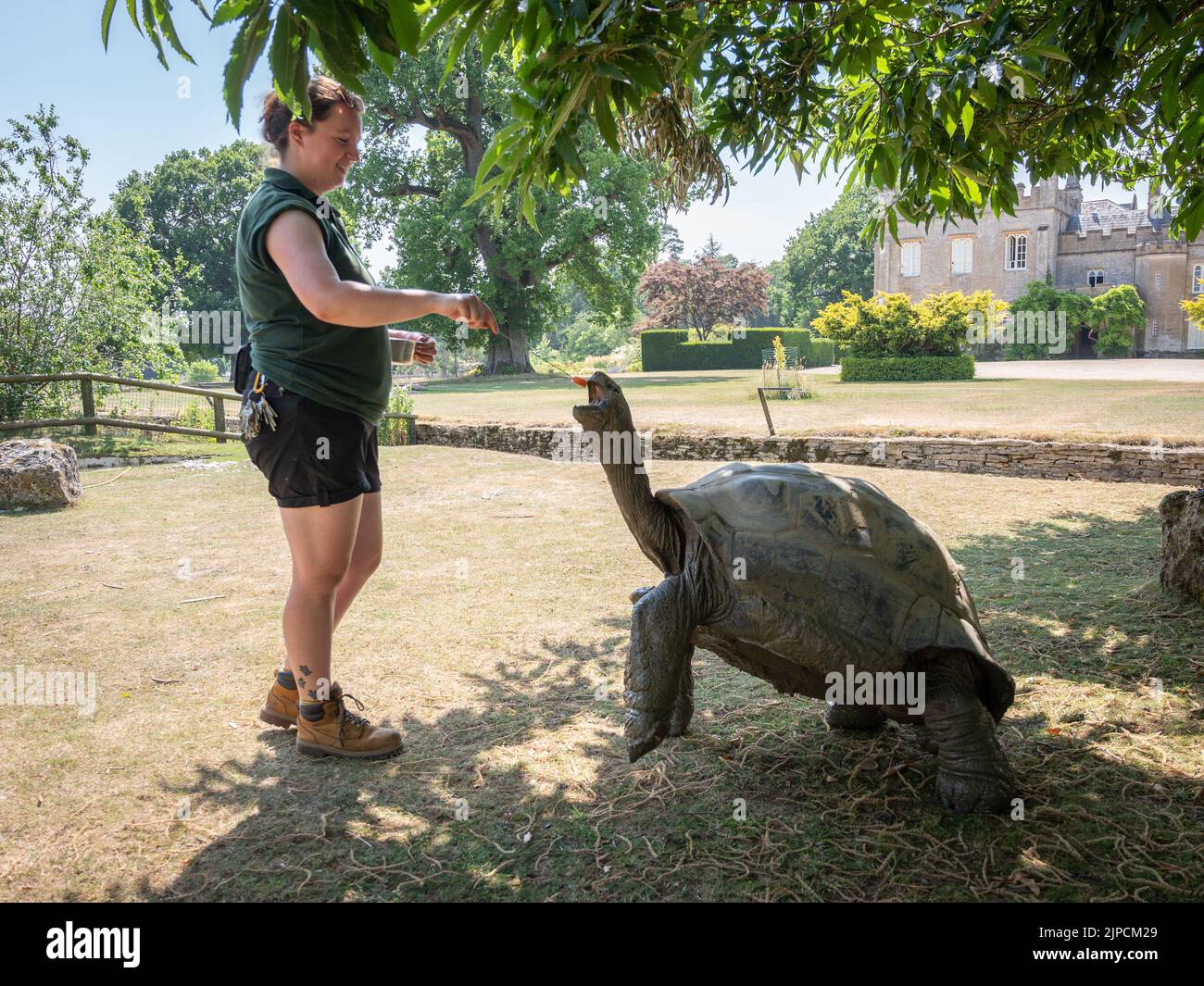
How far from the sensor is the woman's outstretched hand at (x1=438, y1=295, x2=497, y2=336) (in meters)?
3.03

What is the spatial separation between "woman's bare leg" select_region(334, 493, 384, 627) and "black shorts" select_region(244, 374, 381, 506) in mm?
338

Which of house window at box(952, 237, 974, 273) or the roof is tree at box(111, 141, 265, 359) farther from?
the roof

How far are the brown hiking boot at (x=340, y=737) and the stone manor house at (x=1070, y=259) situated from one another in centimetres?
5268

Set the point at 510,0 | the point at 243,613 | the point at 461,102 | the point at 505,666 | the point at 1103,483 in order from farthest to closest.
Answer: the point at 461,102 < the point at 1103,483 < the point at 243,613 < the point at 505,666 < the point at 510,0

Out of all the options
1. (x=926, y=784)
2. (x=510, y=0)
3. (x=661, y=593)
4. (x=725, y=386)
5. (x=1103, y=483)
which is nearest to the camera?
(x=510, y=0)

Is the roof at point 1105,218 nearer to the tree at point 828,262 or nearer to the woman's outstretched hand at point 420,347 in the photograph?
the tree at point 828,262

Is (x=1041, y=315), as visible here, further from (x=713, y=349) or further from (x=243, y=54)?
(x=243, y=54)

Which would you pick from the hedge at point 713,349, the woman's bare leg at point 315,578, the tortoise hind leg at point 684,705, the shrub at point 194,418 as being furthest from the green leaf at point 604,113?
the hedge at point 713,349

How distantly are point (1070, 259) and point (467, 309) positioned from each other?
61.5m

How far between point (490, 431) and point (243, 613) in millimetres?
9666

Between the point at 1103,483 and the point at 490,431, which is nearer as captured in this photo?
the point at 1103,483

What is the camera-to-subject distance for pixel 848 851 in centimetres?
281
